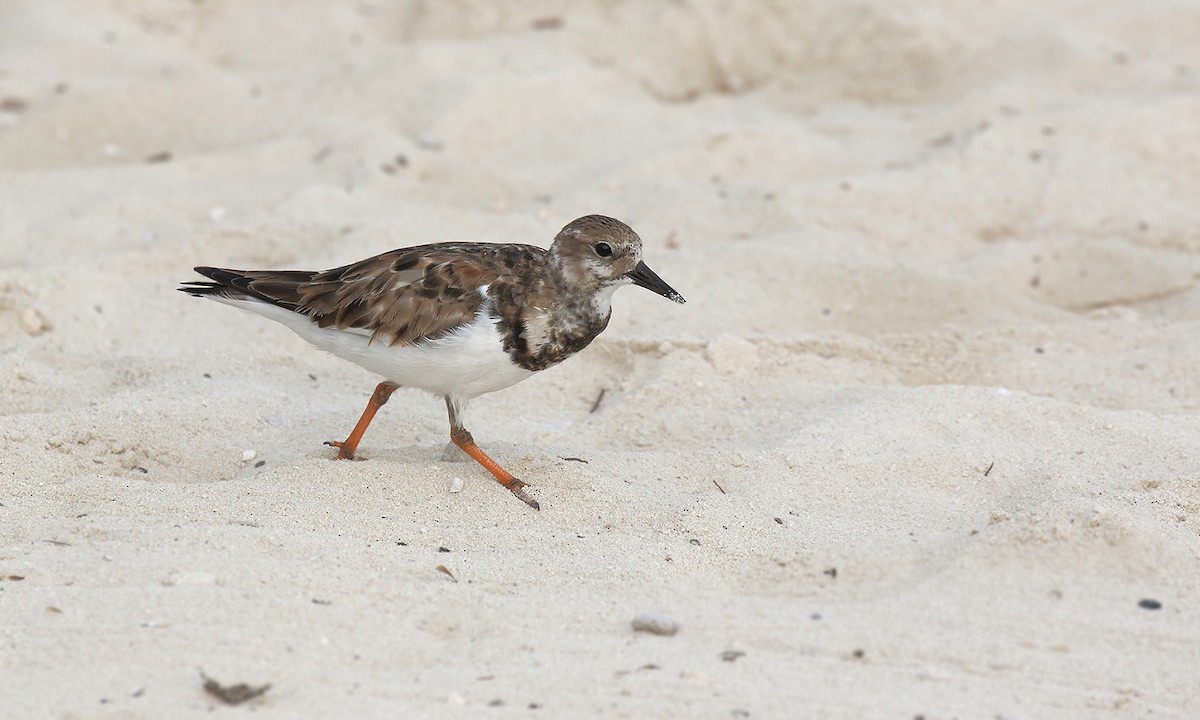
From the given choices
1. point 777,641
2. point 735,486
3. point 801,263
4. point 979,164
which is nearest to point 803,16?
point 979,164

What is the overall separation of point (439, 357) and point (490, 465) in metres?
0.42

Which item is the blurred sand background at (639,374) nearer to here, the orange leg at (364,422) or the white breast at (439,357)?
the orange leg at (364,422)

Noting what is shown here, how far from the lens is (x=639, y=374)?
535 cm

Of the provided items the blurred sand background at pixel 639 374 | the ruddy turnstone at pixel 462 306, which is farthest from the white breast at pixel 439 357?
the blurred sand background at pixel 639 374

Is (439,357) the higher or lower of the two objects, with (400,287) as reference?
lower

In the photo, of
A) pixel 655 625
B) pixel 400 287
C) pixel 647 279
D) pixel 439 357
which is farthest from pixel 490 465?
pixel 655 625

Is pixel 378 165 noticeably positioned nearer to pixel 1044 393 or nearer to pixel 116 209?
pixel 116 209

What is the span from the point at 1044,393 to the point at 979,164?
6.81 ft

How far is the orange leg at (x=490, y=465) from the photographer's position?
4.21m

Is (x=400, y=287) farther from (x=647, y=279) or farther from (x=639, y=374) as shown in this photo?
(x=639, y=374)

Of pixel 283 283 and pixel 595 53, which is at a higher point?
pixel 595 53

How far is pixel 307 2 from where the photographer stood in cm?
900

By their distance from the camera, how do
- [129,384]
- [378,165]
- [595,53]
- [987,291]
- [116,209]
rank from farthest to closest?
[595,53], [378,165], [116,209], [987,291], [129,384]

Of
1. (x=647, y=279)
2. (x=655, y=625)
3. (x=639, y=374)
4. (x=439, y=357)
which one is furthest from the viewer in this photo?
(x=639, y=374)
